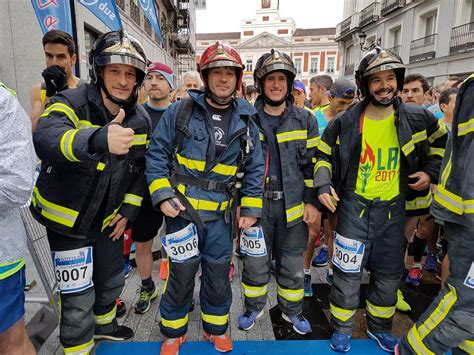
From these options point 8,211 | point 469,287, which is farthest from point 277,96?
point 8,211

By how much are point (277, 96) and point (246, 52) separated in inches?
2768

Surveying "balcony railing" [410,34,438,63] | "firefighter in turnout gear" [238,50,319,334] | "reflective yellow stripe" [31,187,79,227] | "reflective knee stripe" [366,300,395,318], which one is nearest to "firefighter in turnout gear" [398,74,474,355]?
"reflective knee stripe" [366,300,395,318]

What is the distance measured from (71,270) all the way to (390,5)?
83.1ft

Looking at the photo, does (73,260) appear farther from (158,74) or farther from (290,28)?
(290,28)

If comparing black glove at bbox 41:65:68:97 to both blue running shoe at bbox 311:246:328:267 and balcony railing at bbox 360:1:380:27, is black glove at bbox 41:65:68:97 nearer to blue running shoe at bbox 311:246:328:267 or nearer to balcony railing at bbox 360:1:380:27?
blue running shoe at bbox 311:246:328:267

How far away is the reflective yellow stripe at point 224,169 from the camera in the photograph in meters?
2.35

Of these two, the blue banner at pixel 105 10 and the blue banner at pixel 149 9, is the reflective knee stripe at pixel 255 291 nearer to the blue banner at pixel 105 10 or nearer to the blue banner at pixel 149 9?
the blue banner at pixel 105 10

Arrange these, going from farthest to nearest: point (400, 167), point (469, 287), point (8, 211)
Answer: point (400, 167) < point (469, 287) < point (8, 211)

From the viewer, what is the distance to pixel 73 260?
2.13 metres

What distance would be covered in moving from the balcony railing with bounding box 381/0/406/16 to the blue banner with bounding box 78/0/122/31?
22005mm

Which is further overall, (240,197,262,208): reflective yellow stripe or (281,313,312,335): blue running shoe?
(281,313,312,335): blue running shoe

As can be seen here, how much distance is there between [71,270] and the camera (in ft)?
6.96

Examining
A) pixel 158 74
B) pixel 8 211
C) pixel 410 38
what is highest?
pixel 410 38

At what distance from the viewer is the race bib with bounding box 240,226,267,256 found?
8.61ft
